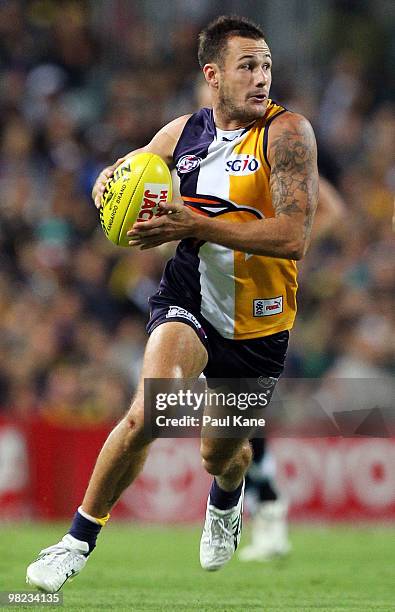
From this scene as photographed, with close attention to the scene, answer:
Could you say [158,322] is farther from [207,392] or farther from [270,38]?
[270,38]

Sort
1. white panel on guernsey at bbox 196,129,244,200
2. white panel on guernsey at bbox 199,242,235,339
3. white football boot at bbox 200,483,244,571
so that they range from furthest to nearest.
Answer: white football boot at bbox 200,483,244,571, white panel on guernsey at bbox 199,242,235,339, white panel on guernsey at bbox 196,129,244,200

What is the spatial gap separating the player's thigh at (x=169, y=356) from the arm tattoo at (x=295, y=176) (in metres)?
0.80

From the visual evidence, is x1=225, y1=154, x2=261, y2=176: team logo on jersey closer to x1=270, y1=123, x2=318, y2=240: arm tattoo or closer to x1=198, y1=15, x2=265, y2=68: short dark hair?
x1=270, y1=123, x2=318, y2=240: arm tattoo

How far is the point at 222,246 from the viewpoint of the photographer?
6023mm

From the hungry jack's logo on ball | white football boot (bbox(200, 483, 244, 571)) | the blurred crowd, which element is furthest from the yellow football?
the blurred crowd

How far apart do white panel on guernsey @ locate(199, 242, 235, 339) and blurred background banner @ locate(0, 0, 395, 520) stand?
260cm

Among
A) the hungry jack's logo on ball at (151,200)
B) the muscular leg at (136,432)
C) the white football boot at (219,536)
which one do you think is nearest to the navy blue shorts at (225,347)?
the muscular leg at (136,432)

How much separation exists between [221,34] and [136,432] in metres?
2.05

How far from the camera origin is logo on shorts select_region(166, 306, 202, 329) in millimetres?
6246

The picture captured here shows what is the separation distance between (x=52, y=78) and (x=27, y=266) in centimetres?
269

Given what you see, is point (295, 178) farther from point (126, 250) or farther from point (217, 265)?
point (126, 250)

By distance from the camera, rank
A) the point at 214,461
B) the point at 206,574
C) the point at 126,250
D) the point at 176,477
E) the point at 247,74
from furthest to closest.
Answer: the point at 126,250 → the point at 176,477 → the point at 206,574 → the point at 214,461 → the point at 247,74

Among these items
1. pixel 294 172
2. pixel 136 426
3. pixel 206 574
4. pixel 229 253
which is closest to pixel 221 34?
pixel 294 172

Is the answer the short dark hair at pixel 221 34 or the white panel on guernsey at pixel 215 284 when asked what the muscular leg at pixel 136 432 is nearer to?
the white panel on guernsey at pixel 215 284
